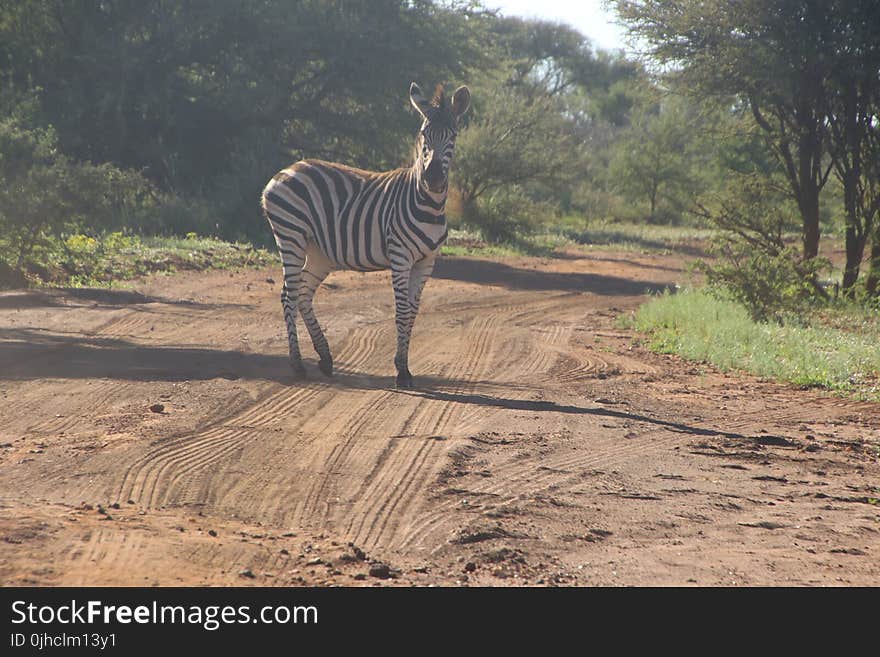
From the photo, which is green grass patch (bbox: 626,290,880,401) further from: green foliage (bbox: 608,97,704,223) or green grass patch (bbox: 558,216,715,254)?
green foliage (bbox: 608,97,704,223)

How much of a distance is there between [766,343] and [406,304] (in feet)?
15.4

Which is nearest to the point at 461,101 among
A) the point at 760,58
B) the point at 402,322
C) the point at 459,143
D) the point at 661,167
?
the point at 402,322

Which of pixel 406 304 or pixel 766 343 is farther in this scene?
pixel 766 343

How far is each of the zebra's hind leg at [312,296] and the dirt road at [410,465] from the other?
193 millimetres

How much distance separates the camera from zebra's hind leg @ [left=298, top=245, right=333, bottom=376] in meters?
9.67

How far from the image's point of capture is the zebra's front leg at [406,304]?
9.17 meters

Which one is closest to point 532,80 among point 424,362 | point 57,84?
point 57,84

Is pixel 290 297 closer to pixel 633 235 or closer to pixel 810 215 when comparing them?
pixel 810 215

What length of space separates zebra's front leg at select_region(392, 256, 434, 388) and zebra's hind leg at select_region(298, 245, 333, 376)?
2.42 ft

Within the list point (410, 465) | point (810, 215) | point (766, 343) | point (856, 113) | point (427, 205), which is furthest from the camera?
point (810, 215)

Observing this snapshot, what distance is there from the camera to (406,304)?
953cm

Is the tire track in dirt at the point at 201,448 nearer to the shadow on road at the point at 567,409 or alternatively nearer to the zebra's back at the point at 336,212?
the shadow on road at the point at 567,409
